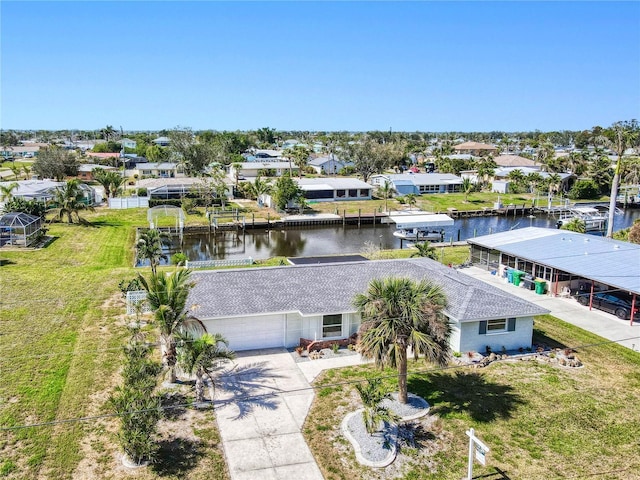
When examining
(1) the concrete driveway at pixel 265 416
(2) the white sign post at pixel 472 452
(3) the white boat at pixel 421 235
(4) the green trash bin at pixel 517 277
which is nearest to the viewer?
(2) the white sign post at pixel 472 452

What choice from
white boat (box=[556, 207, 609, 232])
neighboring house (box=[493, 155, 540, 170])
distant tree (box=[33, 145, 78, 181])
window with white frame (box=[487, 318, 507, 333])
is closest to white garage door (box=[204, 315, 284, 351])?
window with white frame (box=[487, 318, 507, 333])

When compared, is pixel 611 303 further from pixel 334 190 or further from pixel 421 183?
pixel 421 183

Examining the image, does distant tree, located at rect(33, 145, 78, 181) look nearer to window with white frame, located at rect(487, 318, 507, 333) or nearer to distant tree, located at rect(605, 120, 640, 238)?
distant tree, located at rect(605, 120, 640, 238)

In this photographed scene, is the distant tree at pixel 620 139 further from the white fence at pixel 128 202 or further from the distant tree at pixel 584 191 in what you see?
the white fence at pixel 128 202

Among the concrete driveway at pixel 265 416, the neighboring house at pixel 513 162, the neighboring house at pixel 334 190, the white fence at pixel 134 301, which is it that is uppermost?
the neighboring house at pixel 513 162

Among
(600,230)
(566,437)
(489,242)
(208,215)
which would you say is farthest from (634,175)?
(566,437)

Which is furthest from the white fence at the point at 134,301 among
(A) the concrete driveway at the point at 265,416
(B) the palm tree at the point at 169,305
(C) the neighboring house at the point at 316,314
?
(B) the palm tree at the point at 169,305
